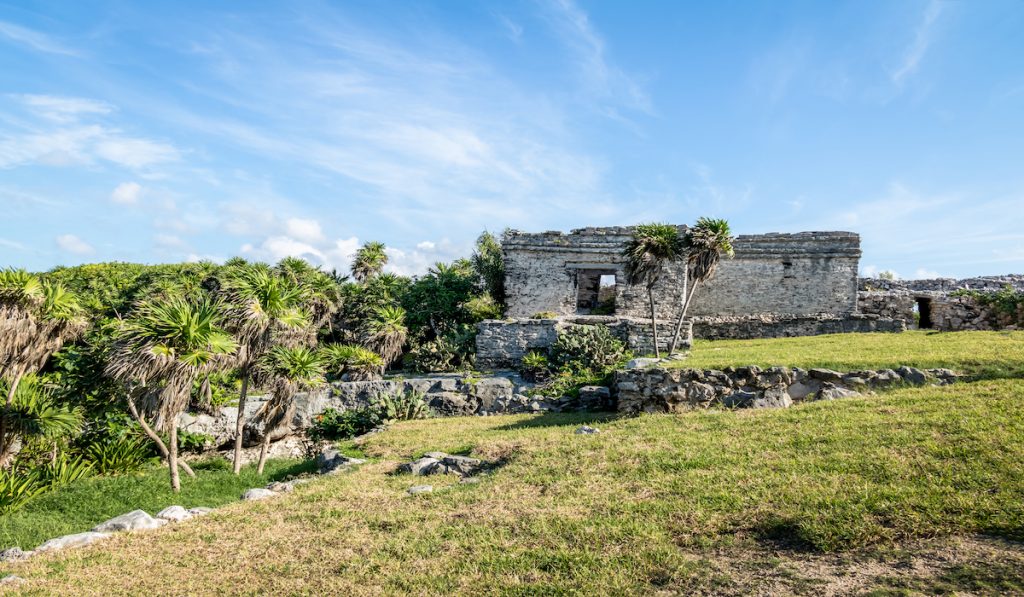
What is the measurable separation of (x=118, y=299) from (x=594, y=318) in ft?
62.5

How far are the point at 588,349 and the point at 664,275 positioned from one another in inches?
241

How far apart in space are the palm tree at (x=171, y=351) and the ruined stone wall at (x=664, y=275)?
13063mm

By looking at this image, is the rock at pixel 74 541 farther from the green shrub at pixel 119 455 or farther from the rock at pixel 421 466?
the green shrub at pixel 119 455

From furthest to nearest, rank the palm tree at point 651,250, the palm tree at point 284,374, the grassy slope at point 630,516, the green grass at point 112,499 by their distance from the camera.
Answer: the palm tree at point 651,250 → the palm tree at point 284,374 → the green grass at point 112,499 → the grassy slope at point 630,516

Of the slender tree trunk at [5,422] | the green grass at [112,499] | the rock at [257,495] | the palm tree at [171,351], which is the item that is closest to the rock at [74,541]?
the green grass at [112,499]

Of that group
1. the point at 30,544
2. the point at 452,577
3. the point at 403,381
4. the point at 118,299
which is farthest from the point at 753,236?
the point at 118,299

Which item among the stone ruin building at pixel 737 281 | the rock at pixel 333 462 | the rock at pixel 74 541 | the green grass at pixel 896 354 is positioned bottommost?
the rock at pixel 74 541

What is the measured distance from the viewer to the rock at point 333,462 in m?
10.3

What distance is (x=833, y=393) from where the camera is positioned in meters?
10.1

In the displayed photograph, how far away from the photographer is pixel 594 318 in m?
19.1

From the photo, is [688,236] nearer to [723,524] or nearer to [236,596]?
[723,524]

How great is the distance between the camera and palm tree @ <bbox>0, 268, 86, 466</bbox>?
36.9 ft

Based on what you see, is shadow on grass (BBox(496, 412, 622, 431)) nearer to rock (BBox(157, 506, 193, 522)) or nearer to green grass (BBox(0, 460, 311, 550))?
green grass (BBox(0, 460, 311, 550))

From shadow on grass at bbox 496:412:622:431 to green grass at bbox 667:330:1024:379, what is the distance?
1973 millimetres
